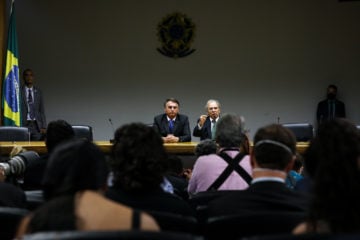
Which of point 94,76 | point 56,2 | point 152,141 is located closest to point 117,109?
point 94,76

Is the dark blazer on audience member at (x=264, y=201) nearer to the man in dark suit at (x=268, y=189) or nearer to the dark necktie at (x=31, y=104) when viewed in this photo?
the man in dark suit at (x=268, y=189)

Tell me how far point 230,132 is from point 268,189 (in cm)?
134

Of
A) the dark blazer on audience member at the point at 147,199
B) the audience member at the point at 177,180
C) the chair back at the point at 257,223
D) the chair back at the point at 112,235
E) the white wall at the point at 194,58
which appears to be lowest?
the audience member at the point at 177,180

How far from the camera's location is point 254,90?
1041 cm

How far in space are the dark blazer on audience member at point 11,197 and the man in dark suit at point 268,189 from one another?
946mm

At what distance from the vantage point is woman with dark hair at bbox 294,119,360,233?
5.56 ft

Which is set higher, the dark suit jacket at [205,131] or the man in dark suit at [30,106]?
the man in dark suit at [30,106]

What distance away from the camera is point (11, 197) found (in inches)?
106

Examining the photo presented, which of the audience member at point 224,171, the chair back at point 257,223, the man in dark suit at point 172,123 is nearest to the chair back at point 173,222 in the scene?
the chair back at point 257,223

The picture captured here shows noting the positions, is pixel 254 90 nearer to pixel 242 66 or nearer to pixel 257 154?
pixel 242 66

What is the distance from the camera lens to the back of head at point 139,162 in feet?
7.59

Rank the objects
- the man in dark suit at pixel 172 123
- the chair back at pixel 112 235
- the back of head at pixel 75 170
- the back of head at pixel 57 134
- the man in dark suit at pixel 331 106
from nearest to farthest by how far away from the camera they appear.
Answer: the chair back at pixel 112 235 < the back of head at pixel 75 170 < the back of head at pixel 57 134 < the man in dark suit at pixel 172 123 < the man in dark suit at pixel 331 106

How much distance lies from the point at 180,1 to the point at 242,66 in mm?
1658

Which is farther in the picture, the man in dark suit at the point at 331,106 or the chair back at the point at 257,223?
the man in dark suit at the point at 331,106
